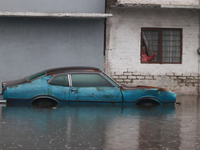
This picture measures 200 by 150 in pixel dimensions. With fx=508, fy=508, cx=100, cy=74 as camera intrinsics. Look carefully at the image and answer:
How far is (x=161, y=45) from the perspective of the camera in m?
21.1

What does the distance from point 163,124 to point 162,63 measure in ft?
33.5

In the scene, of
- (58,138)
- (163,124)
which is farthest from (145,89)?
(58,138)

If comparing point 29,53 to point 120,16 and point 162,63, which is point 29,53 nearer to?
point 120,16

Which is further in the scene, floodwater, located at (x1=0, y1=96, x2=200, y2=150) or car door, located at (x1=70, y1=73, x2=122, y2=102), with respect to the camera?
car door, located at (x1=70, y1=73, x2=122, y2=102)

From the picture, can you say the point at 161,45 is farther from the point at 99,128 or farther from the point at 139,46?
the point at 99,128

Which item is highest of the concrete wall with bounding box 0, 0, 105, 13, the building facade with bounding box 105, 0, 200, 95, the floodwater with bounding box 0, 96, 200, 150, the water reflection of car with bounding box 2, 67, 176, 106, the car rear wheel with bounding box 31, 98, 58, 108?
the concrete wall with bounding box 0, 0, 105, 13

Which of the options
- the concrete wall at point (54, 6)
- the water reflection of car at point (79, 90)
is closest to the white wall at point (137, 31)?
the concrete wall at point (54, 6)

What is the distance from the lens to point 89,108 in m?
14.0

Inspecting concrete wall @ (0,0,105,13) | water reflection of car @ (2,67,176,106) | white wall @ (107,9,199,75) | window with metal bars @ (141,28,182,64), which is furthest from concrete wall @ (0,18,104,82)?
water reflection of car @ (2,67,176,106)

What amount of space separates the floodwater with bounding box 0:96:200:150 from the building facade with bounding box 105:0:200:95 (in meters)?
6.40

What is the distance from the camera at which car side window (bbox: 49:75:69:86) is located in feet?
45.4

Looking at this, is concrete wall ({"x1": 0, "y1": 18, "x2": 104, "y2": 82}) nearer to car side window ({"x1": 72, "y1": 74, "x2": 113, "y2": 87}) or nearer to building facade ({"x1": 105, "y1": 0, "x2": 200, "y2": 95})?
building facade ({"x1": 105, "y1": 0, "x2": 200, "y2": 95})

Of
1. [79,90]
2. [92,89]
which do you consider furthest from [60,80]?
[92,89]

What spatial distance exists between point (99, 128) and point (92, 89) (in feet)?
12.0
